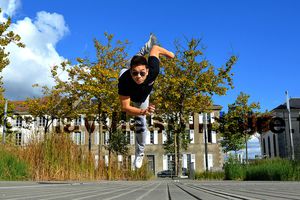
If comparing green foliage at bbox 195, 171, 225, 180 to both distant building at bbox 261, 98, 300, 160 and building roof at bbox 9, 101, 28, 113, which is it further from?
distant building at bbox 261, 98, 300, 160

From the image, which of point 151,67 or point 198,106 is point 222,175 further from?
point 151,67

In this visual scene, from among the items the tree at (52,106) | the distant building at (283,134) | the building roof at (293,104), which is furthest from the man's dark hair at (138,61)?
the building roof at (293,104)

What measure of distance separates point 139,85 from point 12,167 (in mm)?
6042

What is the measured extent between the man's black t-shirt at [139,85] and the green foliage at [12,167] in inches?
227

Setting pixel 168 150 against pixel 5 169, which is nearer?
pixel 5 169

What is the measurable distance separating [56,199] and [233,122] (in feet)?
97.9

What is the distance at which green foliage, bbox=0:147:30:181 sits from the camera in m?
9.16

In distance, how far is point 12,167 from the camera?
9289 mm

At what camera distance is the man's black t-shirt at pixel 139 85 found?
4.87 m

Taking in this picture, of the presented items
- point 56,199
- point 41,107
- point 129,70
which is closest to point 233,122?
point 41,107

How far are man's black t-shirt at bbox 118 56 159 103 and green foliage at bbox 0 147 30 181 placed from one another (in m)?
5.75

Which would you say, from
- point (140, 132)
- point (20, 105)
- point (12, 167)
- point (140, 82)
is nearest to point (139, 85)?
point (140, 82)

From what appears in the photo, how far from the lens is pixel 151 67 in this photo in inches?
191

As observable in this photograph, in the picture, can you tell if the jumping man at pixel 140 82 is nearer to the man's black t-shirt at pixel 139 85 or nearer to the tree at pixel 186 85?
the man's black t-shirt at pixel 139 85
